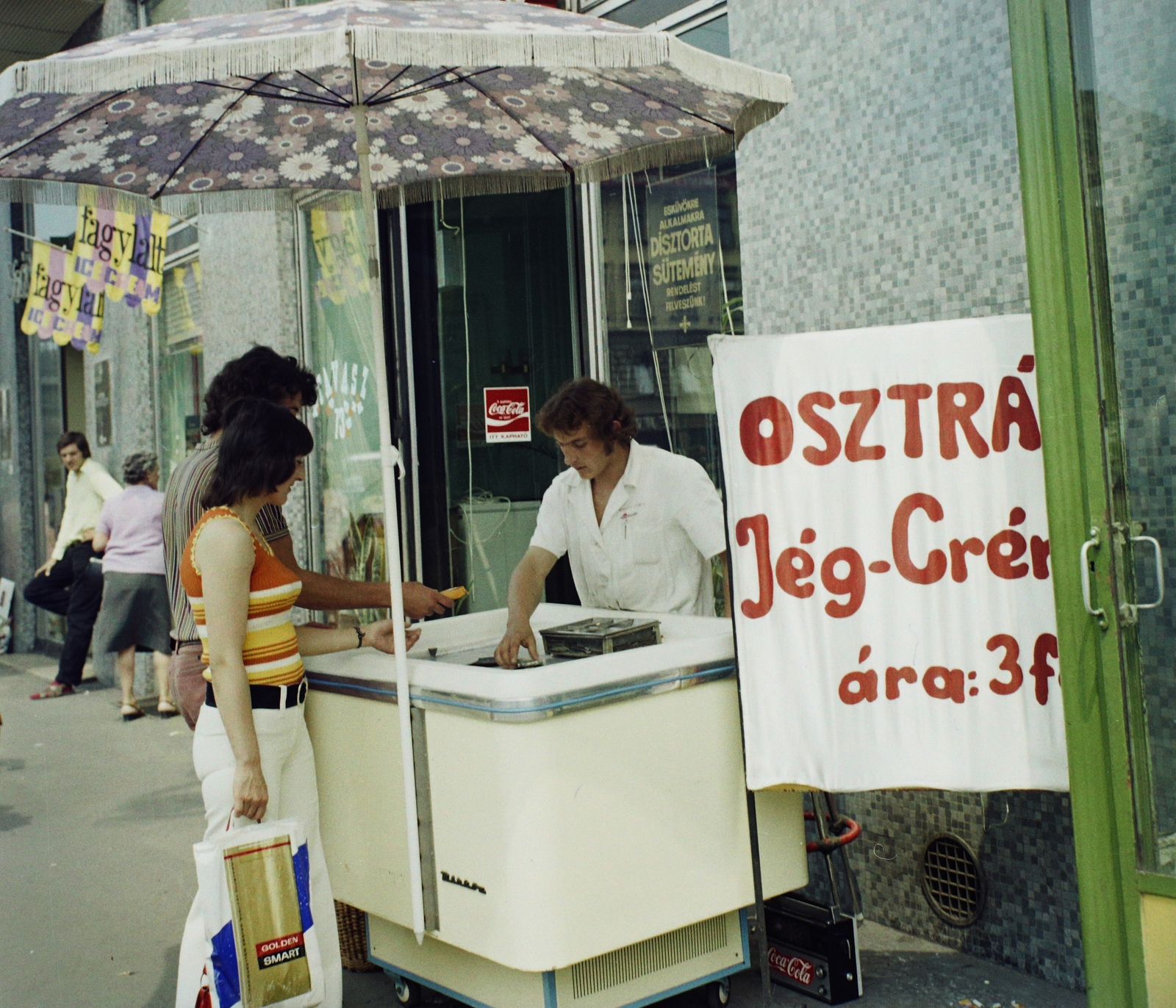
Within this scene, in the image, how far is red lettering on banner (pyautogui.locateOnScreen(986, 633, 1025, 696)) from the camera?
309 centimetres

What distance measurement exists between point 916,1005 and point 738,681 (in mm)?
1095

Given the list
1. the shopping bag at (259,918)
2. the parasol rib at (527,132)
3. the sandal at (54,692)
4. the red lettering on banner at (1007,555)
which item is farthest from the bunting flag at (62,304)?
the red lettering on banner at (1007,555)

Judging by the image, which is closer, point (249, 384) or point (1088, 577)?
point (1088, 577)

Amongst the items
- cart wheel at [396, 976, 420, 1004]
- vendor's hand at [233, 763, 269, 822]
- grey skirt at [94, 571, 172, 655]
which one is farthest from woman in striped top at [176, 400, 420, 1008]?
grey skirt at [94, 571, 172, 655]

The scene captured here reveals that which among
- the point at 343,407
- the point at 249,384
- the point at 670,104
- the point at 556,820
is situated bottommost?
the point at 556,820

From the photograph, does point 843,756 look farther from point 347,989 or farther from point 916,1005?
point 347,989

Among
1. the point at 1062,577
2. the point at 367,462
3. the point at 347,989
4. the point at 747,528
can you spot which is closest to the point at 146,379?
the point at 367,462

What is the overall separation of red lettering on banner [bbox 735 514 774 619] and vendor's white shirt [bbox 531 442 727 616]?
2.22 feet

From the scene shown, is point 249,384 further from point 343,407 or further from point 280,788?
point 343,407

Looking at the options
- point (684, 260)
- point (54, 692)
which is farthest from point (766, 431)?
point (54, 692)

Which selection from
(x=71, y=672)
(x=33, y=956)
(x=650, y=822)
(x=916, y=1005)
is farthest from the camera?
(x=71, y=672)

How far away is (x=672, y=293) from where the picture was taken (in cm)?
513

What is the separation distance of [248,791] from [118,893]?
7.09 ft

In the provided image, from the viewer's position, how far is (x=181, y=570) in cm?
327
